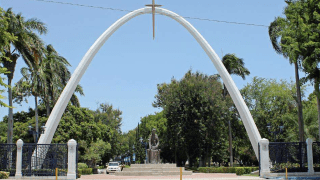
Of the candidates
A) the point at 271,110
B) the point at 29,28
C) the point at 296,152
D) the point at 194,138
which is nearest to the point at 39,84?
the point at 29,28

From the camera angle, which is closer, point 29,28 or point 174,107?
point 29,28

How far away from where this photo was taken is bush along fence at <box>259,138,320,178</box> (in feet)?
74.3

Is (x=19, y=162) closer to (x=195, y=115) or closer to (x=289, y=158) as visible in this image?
(x=289, y=158)

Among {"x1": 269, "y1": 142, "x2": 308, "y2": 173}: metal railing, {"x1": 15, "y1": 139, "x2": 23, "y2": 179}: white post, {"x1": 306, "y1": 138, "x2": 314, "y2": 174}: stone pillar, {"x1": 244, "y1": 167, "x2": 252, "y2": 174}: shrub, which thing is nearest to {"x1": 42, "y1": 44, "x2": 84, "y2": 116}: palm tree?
{"x1": 15, "y1": 139, "x2": 23, "y2": 179}: white post

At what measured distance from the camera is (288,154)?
912 inches

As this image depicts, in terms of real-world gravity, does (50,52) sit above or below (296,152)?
above

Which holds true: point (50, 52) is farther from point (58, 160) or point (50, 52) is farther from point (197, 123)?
point (58, 160)

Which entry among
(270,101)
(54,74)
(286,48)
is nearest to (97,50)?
(54,74)

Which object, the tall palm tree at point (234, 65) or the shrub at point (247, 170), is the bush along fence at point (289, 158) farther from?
the tall palm tree at point (234, 65)

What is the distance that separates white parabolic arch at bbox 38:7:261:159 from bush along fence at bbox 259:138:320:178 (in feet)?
10.3

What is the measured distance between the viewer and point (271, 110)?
50.5 meters

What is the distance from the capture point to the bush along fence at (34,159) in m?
21.9

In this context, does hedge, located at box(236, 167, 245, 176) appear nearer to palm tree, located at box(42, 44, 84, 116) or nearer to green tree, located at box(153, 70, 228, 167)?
green tree, located at box(153, 70, 228, 167)

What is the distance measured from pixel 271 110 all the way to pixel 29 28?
108 ft
